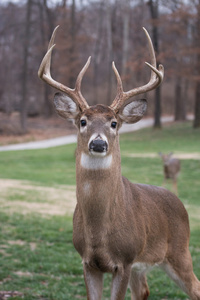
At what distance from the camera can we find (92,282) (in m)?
4.25

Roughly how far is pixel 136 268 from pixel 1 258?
11.0 feet

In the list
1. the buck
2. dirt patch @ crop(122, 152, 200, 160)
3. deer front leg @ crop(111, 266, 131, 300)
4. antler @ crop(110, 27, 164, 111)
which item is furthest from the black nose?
dirt patch @ crop(122, 152, 200, 160)

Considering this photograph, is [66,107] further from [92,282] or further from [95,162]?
[92,282]

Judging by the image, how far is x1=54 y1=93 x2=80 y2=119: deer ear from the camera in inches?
175

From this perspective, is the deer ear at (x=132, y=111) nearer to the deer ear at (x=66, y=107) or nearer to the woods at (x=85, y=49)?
the deer ear at (x=66, y=107)

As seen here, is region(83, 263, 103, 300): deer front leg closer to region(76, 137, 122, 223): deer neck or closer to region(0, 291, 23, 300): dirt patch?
region(76, 137, 122, 223): deer neck

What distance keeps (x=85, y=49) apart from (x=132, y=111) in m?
54.4

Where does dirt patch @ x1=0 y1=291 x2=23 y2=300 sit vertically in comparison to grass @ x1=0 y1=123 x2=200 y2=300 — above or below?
above

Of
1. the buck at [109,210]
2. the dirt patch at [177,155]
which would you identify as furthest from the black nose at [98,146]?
the dirt patch at [177,155]

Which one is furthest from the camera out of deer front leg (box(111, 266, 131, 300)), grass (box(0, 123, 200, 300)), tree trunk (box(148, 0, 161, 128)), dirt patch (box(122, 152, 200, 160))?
tree trunk (box(148, 0, 161, 128))

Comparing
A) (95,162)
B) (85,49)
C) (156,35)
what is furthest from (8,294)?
(85,49)

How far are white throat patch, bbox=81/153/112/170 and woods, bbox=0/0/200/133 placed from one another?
2880 cm

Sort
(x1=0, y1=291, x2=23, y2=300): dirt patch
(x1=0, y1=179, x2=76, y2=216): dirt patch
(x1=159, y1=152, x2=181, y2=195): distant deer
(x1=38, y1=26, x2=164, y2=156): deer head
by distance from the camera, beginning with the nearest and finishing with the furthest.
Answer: (x1=38, y1=26, x2=164, y2=156): deer head → (x1=0, y1=291, x2=23, y2=300): dirt patch → (x1=0, y1=179, x2=76, y2=216): dirt patch → (x1=159, y1=152, x2=181, y2=195): distant deer

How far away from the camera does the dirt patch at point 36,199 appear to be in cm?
1131
